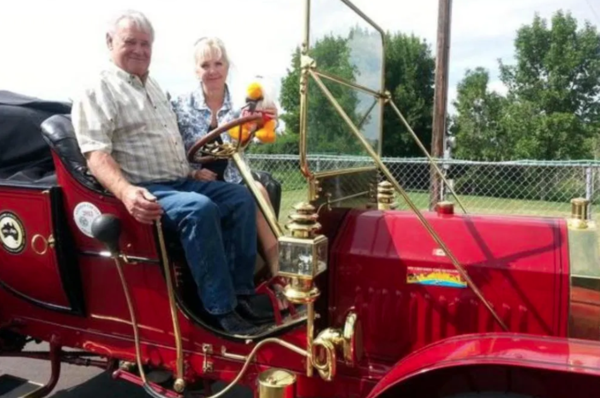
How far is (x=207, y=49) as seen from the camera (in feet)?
10.4

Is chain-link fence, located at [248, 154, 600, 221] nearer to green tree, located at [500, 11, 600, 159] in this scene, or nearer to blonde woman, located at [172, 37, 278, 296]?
blonde woman, located at [172, 37, 278, 296]

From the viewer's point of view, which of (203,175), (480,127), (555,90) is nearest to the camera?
(203,175)

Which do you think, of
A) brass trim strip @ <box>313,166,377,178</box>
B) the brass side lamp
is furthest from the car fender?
brass trim strip @ <box>313,166,377,178</box>

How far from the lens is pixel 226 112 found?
3.28m

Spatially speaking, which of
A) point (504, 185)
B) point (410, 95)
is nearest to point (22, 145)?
point (504, 185)

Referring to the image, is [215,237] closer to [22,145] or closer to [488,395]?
[488,395]

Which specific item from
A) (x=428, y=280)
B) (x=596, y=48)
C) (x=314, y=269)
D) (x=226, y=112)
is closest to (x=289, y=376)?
(x=314, y=269)

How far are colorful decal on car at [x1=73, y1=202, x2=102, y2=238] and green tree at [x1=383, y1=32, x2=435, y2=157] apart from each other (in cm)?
1781

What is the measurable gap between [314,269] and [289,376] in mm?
414

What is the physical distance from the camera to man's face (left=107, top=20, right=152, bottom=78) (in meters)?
2.72

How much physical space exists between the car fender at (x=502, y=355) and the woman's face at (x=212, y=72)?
6.24 ft

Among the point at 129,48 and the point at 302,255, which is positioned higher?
the point at 129,48

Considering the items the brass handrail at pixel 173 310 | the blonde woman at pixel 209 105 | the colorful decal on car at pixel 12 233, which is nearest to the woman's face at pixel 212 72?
the blonde woman at pixel 209 105

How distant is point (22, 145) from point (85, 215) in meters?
0.87
